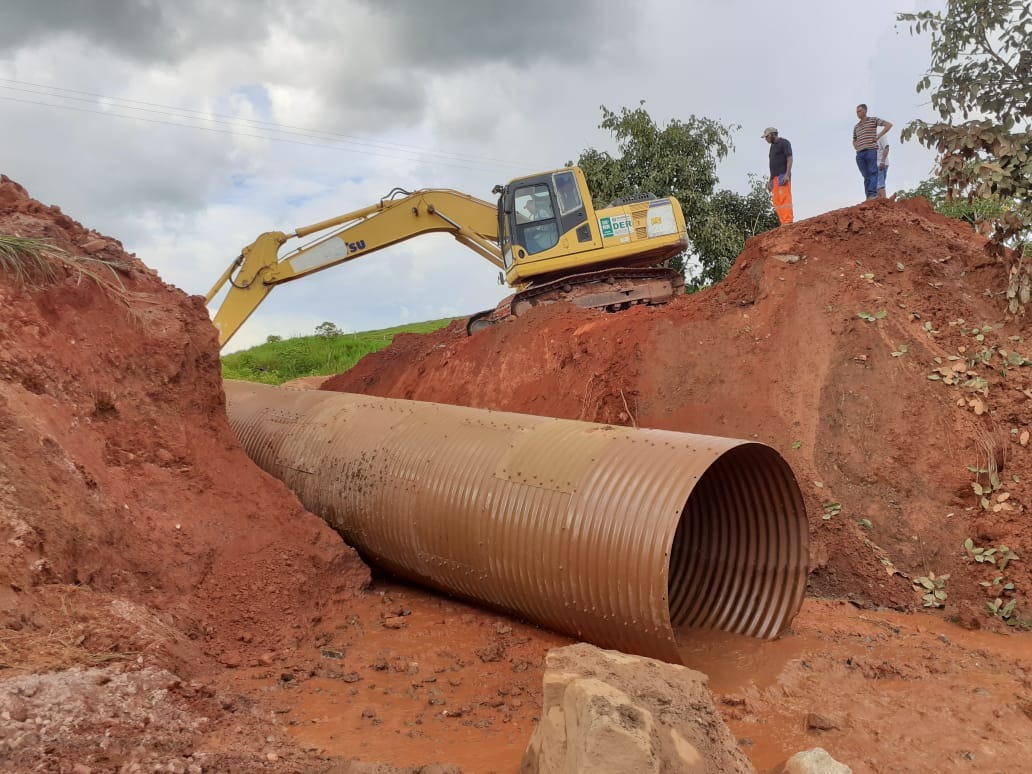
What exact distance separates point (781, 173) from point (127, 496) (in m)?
12.3

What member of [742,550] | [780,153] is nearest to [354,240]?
[780,153]

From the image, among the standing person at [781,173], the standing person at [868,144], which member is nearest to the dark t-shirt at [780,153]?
the standing person at [781,173]

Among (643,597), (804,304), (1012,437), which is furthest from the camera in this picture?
(804,304)

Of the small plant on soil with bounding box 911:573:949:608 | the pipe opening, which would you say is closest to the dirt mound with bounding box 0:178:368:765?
the pipe opening

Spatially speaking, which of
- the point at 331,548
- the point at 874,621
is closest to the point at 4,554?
the point at 331,548

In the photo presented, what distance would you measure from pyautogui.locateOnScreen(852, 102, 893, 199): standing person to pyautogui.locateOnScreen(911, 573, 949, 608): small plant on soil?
788 cm

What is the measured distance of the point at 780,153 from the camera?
559 inches

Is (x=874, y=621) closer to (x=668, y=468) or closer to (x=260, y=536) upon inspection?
(x=668, y=468)

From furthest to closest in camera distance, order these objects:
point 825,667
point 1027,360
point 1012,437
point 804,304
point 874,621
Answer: point 804,304
point 1027,360
point 1012,437
point 874,621
point 825,667

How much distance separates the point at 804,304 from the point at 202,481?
7.34 metres

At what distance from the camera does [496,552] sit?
19.8ft

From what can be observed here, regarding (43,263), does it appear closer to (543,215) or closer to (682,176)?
(543,215)

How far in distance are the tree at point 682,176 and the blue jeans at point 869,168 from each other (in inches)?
283

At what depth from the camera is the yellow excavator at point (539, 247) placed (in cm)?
1433
